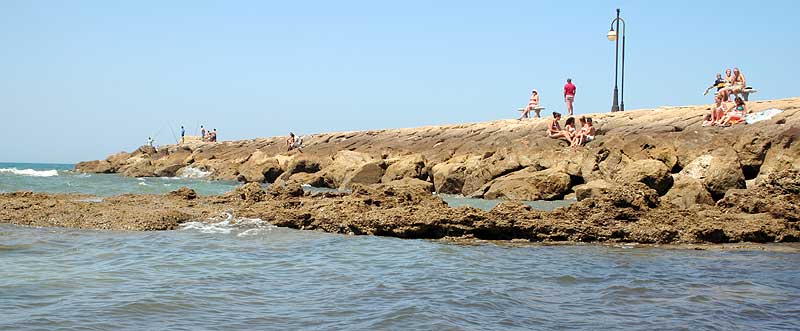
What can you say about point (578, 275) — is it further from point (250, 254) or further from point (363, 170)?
point (363, 170)

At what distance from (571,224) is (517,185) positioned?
894 centimetres

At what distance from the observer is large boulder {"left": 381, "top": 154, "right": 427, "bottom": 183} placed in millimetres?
23953

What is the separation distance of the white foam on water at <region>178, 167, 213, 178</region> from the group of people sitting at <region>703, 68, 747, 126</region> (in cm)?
2487

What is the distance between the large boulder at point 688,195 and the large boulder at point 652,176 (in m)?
1.44

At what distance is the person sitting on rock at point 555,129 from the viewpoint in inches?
956

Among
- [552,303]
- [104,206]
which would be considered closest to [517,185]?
[104,206]

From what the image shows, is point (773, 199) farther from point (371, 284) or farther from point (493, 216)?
point (371, 284)

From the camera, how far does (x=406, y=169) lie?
79.6ft

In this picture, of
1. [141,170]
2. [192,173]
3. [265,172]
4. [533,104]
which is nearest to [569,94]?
[533,104]

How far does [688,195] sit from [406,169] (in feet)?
36.3

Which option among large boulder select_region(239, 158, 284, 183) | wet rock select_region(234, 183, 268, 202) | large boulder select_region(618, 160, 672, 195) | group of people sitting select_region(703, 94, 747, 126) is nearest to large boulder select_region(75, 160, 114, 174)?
large boulder select_region(239, 158, 284, 183)

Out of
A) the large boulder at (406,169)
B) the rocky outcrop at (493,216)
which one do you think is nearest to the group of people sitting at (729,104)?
the large boulder at (406,169)

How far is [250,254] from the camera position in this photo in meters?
8.69

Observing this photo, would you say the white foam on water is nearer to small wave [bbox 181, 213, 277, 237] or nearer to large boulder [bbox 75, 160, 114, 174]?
large boulder [bbox 75, 160, 114, 174]
